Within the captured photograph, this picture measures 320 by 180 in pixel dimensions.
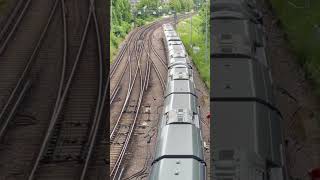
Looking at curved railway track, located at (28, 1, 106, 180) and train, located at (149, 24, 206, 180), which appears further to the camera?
curved railway track, located at (28, 1, 106, 180)

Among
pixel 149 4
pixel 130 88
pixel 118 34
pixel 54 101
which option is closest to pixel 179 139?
pixel 54 101

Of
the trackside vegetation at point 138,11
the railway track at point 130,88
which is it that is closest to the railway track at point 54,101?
the railway track at point 130,88

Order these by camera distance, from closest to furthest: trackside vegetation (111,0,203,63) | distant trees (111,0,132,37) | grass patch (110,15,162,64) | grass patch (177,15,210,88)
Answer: grass patch (177,15,210,88) → grass patch (110,15,162,64) → distant trees (111,0,132,37) → trackside vegetation (111,0,203,63)

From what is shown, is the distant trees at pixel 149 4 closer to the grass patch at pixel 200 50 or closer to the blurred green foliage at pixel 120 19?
the blurred green foliage at pixel 120 19

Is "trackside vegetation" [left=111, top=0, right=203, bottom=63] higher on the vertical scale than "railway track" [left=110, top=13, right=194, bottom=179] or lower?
higher

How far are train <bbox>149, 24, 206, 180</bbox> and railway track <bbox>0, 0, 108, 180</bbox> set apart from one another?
1.41m

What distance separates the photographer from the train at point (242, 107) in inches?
269

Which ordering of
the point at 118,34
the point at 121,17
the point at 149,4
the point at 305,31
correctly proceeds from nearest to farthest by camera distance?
the point at 305,31, the point at 118,34, the point at 121,17, the point at 149,4

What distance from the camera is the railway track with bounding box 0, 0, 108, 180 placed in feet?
29.3

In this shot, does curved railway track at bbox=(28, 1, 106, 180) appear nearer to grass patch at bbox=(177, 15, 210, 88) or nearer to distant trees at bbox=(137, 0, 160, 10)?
grass patch at bbox=(177, 15, 210, 88)

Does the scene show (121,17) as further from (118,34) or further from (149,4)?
(149,4)

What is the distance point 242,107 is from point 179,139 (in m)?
1.41

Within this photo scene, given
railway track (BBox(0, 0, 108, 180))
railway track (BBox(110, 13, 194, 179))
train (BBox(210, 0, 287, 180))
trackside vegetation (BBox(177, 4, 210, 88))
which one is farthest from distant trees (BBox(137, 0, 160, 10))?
train (BBox(210, 0, 287, 180))

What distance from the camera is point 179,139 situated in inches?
354
